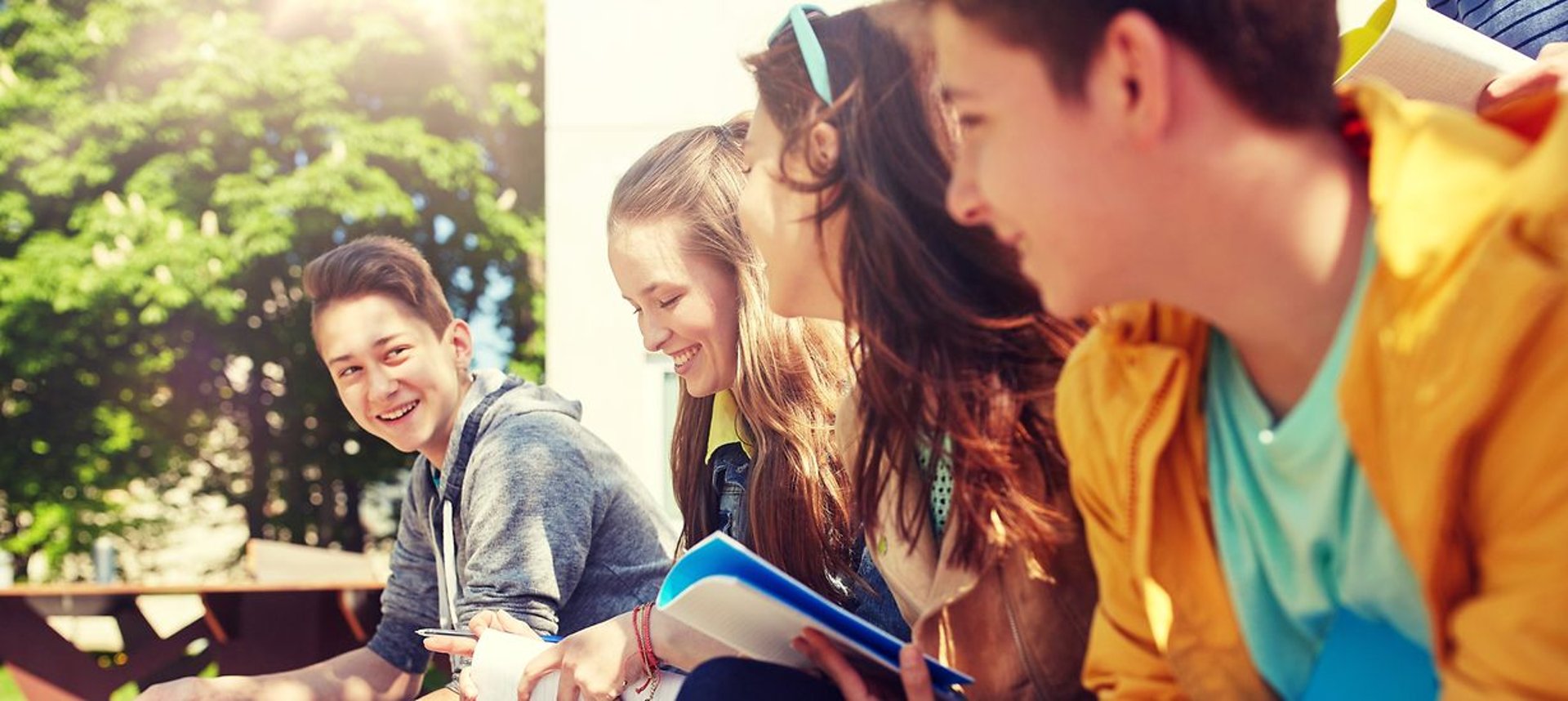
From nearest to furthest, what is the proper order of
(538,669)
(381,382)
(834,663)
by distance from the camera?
(834,663), (538,669), (381,382)

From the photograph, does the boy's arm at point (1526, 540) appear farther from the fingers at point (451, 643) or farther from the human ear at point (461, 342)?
the human ear at point (461, 342)

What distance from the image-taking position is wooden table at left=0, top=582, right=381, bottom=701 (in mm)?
4812

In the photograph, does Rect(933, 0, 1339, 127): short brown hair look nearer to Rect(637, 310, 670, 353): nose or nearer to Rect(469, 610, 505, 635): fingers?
Rect(637, 310, 670, 353): nose

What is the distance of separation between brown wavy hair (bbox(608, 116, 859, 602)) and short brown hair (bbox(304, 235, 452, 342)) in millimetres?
654

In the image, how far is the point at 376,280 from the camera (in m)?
2.71

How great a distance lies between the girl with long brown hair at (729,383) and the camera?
1997mm

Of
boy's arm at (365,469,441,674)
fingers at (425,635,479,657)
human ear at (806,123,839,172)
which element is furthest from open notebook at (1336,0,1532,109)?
boy's arm at (365,469,441,674)

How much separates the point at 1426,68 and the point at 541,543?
1.45m

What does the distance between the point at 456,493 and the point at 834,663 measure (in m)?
1.27

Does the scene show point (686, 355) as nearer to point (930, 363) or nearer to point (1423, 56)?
point (930, 363)

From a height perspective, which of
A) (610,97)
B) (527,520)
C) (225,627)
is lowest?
(225,627)

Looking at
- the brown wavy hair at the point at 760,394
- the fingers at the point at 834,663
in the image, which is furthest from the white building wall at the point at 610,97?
the fingers at the point at 834,663

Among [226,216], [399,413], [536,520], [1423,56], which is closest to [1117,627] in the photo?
[1423,56]

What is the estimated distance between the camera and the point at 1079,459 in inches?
49.1
